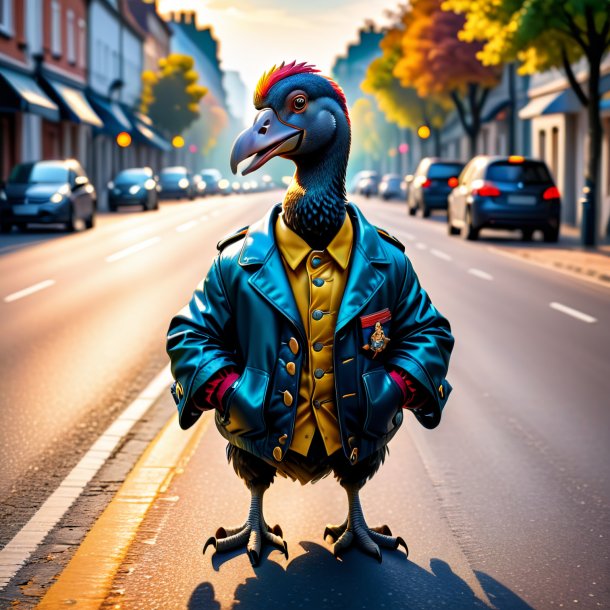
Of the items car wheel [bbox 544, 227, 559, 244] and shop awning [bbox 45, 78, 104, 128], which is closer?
→ car wheel [bbox 544, 227, 559, 244]

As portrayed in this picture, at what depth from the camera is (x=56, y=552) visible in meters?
4.71

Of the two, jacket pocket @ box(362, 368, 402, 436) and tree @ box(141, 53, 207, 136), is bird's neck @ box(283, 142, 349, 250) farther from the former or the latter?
tree @ box(141, 53, 207, 136)

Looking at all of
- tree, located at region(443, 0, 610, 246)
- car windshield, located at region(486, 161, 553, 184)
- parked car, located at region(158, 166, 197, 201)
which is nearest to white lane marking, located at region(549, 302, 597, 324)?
tree, located at region(443, 0, 610, 246)

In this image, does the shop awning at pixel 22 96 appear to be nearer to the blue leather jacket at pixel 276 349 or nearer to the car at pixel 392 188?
the car at pixel 392 188

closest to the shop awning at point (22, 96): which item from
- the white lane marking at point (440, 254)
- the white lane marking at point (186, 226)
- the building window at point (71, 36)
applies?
the white lane marking at point (186, 226)

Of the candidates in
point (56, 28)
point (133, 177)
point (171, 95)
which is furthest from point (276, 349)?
point (171, 95)

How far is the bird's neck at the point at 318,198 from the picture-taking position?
157 inches

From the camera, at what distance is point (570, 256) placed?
21.3m

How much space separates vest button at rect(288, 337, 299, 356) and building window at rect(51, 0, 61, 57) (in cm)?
4602

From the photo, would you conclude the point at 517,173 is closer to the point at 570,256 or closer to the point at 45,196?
the point at 570,256

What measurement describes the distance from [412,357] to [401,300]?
243 millimetres

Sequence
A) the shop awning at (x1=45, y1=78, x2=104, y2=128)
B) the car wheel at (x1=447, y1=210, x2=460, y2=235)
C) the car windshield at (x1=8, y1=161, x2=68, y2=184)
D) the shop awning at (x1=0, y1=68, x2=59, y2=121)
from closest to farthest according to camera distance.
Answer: the car wheel at (x1=447, y1=210, x2=460, y2=235) < the car windshield at (x1=8, y1=161, x2=68, y2=184) < the shop awning at (x1=0, y1=68, x2=59, y2=121) < the shop awning at (x1=45, y1=78, x2=104, y2=128)

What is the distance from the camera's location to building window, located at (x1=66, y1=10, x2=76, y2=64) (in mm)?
51575

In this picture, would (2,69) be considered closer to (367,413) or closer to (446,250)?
(446,250)
